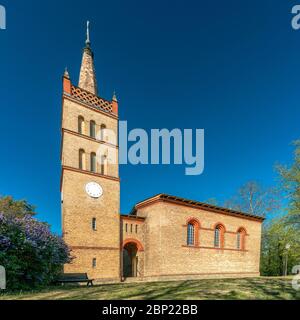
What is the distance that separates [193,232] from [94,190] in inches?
386

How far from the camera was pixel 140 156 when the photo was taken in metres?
17.0

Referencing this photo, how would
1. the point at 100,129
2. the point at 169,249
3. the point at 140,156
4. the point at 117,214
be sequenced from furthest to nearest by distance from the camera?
the point at 100,129, the point at 117,214, the point at 169,249, the point at 140,156

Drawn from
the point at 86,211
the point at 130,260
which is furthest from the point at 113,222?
the point at 130,260

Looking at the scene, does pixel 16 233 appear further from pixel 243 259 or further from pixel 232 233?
pixel 243 259

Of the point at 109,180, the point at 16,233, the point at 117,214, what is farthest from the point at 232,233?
the point at 16,233

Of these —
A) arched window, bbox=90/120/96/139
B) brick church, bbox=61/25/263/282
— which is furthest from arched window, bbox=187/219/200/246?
arched window, bbox=90/120/96/139

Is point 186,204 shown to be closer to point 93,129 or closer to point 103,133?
point 103,133

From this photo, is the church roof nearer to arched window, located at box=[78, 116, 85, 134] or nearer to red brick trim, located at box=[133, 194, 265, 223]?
red brick trim, located at box=[133, 194, 265, 223]

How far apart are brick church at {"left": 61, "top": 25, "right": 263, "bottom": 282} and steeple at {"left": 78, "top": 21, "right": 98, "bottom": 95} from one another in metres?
0.10

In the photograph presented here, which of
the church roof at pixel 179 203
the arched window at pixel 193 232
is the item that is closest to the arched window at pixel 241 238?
the church roof at pixel 179 203

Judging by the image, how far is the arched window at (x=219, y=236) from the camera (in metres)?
21.6

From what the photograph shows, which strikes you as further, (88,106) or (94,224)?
(88,106)

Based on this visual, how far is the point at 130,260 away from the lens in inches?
864
